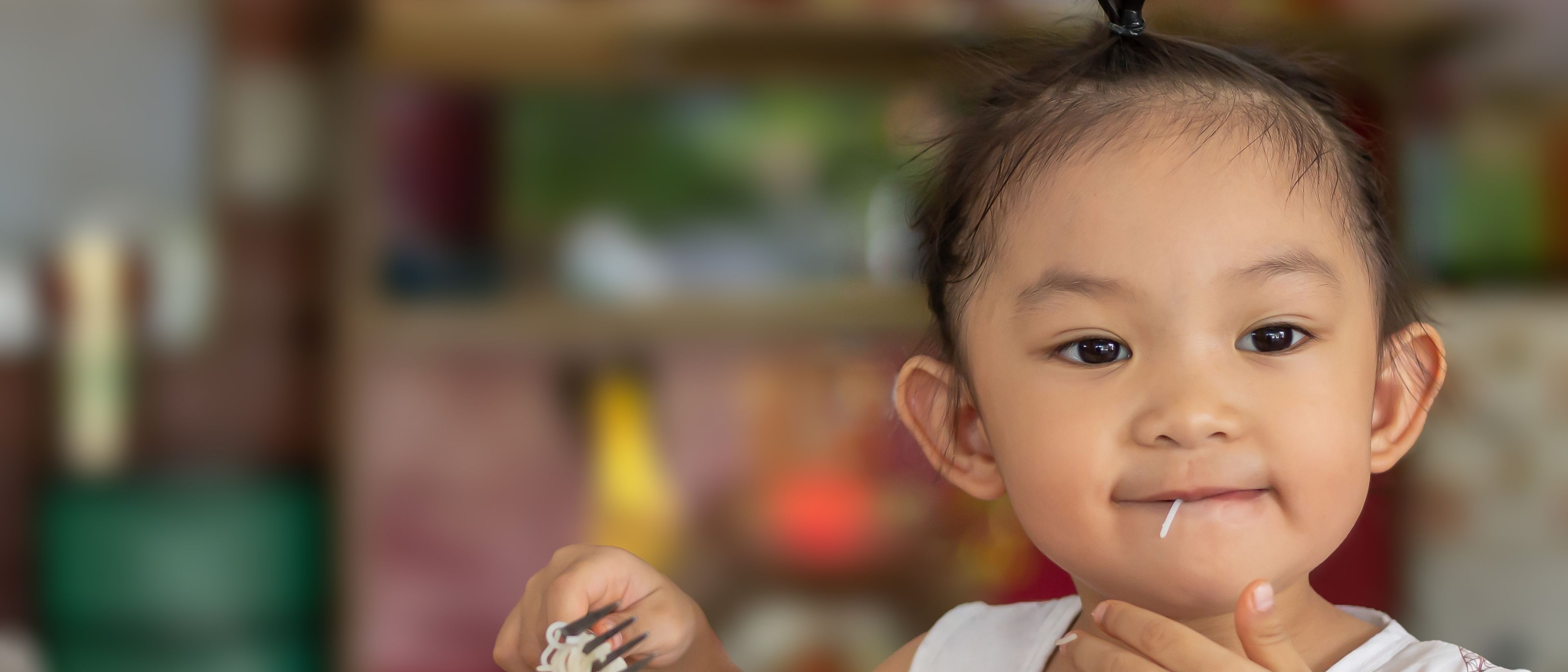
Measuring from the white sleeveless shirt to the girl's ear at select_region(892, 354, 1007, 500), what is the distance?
0.30ft

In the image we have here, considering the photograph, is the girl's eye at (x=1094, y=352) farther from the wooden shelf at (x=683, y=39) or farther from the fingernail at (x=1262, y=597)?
the wooden shelf at (x=683, y=39)

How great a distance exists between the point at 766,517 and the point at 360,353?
0.65 m

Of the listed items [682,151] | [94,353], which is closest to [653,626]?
[682,151]

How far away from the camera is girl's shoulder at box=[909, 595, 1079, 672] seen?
2.48 ft

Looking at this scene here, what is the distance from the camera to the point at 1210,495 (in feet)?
1.89

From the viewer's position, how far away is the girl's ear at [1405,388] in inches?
26.4

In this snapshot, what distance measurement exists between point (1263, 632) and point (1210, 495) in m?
0.06

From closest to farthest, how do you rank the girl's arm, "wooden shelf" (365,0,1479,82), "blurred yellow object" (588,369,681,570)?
the girl's arm → "wooden shelf" (365,0,1479,82) → "blurred yellow object" (588,369,681,570)

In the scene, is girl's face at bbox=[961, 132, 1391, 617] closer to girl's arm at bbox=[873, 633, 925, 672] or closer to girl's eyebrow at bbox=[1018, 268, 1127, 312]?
girl's eyebrow at bbox=[1018, 268, 1127, 312]

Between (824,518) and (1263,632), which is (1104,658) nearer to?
(1263,632)

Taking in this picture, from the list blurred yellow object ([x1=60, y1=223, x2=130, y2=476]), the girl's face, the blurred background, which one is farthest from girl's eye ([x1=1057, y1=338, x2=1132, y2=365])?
blurred yellow object ([x1=60, y1=223, x2=130, y2=476])

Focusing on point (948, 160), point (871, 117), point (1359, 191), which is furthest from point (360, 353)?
point (1359, 191)

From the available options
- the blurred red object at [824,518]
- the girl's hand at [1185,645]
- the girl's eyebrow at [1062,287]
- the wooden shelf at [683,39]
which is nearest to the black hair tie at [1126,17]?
the girl's eyebrow at [1062,287]

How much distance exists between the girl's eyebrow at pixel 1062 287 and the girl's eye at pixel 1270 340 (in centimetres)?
6
